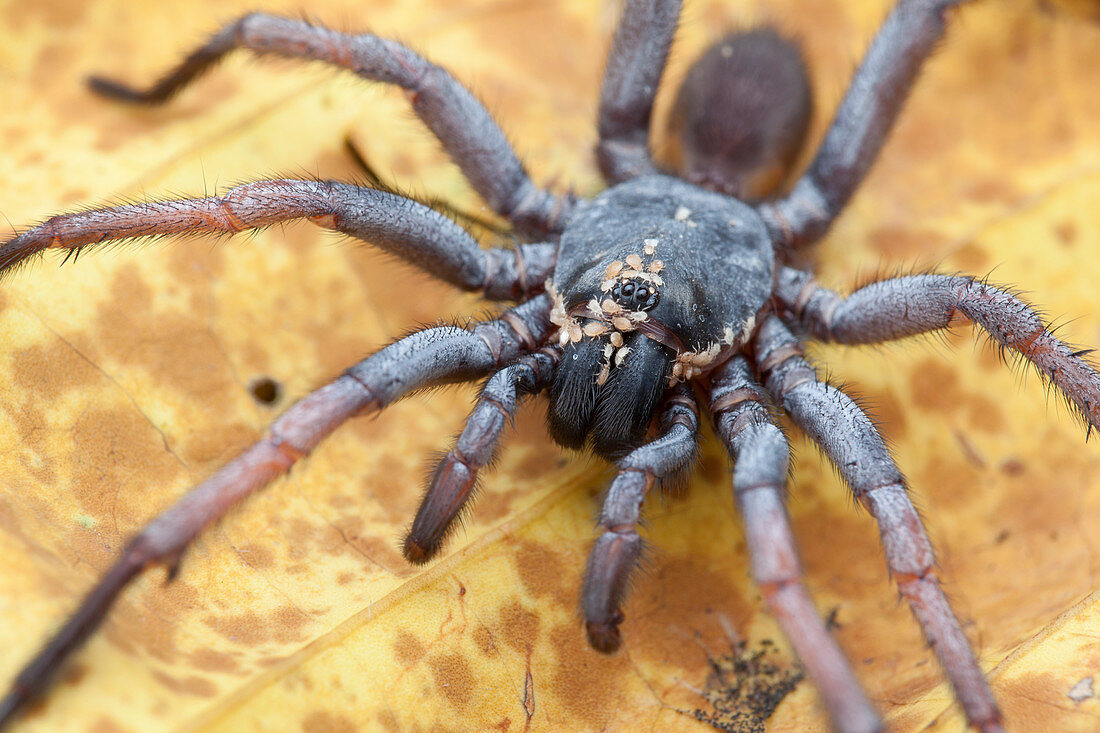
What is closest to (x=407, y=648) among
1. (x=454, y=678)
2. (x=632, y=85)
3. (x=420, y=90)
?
(x=454, y=678)

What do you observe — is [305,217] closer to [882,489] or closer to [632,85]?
[632,85]

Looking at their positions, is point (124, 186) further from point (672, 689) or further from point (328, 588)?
point (672, 689)

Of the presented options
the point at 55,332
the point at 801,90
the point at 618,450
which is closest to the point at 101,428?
the point at 55,332

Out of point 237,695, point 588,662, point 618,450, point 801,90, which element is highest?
point 801,90

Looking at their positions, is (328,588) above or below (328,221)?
below

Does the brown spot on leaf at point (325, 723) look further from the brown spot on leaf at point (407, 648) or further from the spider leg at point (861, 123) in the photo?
the spider leg at point (861, 123)

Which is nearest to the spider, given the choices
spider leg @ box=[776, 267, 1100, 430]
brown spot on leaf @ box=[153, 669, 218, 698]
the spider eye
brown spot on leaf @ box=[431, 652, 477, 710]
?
the spider eye

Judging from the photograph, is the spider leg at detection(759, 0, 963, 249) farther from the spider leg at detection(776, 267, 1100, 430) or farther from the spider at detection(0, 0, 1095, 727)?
the spider at detection(0, 0, 1095, 727)
